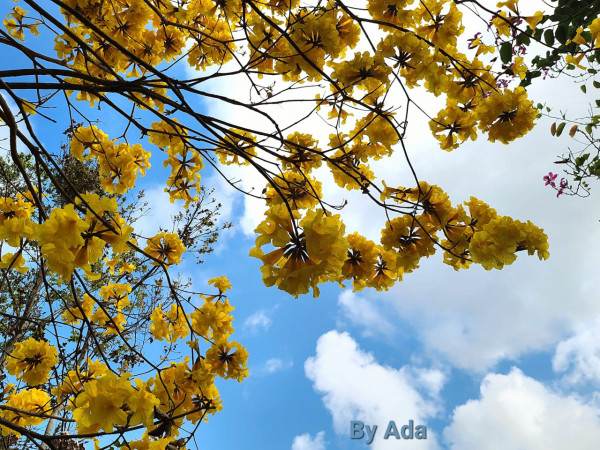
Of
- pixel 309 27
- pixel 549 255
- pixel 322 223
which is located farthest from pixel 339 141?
pixel 322 223

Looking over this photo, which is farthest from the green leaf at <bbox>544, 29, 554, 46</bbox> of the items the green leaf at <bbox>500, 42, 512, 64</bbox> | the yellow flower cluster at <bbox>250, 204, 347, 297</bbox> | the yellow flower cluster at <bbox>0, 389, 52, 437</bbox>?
the yellow flower cluster at <bbox>0, 389, 52, 437</bbox>

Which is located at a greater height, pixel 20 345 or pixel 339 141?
pixel 339 141

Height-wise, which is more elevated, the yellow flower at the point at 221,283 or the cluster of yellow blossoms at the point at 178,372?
the yellow flower at the point at 221,283

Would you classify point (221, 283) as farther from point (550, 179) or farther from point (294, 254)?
point (550, 179)

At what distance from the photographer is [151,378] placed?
2.31 metres

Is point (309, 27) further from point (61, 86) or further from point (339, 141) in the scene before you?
point (61, 86)

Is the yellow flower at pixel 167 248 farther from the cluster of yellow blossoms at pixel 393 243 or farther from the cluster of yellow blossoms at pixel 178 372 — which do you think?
the cluster of yellow blossoms at pixel 393 243

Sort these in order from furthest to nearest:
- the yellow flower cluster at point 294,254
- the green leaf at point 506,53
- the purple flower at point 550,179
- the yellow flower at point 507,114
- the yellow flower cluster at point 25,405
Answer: the purple flower at point 550,179 → the yellow flower cluster at point 25,405 → the green leaf at point 506,53 → the yellow flower at point 507,114 → the yellow flower cluster at point 294,254

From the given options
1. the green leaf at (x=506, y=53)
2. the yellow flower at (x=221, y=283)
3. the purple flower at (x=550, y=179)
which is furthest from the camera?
the purple flower at (x=550, y=179)

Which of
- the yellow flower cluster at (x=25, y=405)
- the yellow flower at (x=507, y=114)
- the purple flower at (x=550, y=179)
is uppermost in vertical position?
the purple flower at (x=550, y=179)

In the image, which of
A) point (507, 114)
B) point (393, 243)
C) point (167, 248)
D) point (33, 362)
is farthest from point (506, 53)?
point (33, 362)

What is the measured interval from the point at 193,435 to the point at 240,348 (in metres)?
0.59

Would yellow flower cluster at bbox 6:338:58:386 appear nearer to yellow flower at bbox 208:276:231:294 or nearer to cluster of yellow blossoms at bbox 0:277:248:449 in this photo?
cluster of yellow blossoms at bbox 0:277:248:449

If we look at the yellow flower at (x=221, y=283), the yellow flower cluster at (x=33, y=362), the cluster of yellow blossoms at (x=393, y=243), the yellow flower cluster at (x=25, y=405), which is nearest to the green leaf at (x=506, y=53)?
the cluster of yellow blossoms at (x=393, y=243)
